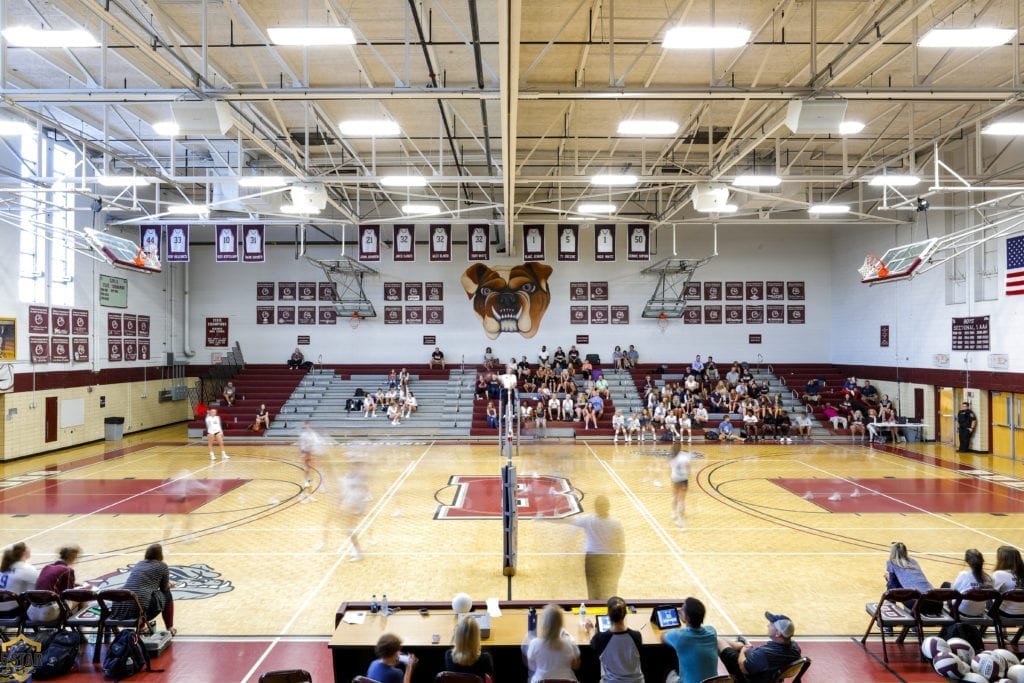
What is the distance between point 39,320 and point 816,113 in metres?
23.3

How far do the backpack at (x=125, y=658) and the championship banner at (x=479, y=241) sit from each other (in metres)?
15.5

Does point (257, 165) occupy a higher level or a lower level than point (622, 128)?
higher

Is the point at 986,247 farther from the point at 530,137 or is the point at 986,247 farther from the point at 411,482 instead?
the point at 411,482

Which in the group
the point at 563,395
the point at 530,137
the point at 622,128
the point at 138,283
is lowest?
the point at 563,395

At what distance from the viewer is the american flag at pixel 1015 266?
18.3 m

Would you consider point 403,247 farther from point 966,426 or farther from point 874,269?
point 966,426

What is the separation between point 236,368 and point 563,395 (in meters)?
15.6

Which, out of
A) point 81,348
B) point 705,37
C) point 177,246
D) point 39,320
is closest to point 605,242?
point 705,37

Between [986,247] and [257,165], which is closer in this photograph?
[986,247]

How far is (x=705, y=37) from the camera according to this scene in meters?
9.18

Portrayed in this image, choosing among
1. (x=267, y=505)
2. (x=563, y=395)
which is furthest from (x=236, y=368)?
(x=267, y=505)

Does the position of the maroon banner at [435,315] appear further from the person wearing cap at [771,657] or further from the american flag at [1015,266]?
the person wearing cap at [771,657]

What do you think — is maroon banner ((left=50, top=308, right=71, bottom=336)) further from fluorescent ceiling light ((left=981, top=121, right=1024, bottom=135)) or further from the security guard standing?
the security guard standing

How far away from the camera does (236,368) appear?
2939 centimetres
